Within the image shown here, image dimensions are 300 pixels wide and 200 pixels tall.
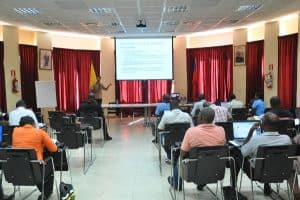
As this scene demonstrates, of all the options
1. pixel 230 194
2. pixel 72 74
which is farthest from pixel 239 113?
pixel 72 74

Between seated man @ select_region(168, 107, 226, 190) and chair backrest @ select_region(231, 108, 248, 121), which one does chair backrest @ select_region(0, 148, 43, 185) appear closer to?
seated man @ select_region(168, 107, 226, 190)

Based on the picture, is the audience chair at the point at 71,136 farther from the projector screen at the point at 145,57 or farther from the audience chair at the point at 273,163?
the projector screen at the point at 145,57

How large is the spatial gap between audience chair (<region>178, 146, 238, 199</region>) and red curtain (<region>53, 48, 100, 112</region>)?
37.2 ft

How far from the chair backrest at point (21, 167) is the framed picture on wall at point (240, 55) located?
11007 millimetres

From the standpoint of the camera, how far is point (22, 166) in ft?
13.7

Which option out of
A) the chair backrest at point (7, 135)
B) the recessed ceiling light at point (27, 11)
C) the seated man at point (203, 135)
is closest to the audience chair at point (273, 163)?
the seated man at point (203, 135)

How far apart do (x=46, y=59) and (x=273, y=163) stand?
11.2 metres

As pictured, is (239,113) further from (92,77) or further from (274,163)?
(92,77)

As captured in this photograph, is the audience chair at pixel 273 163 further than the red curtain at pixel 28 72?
No

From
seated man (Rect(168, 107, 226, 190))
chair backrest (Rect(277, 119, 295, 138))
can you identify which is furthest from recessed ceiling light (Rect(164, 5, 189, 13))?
seated man (Rect(168, 107, 226, 190))

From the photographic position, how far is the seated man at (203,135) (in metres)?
4.27

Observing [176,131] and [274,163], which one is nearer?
[274,163]

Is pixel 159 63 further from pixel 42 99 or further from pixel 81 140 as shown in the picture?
pixel 81 140

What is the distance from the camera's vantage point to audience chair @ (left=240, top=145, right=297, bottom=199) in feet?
13.3
